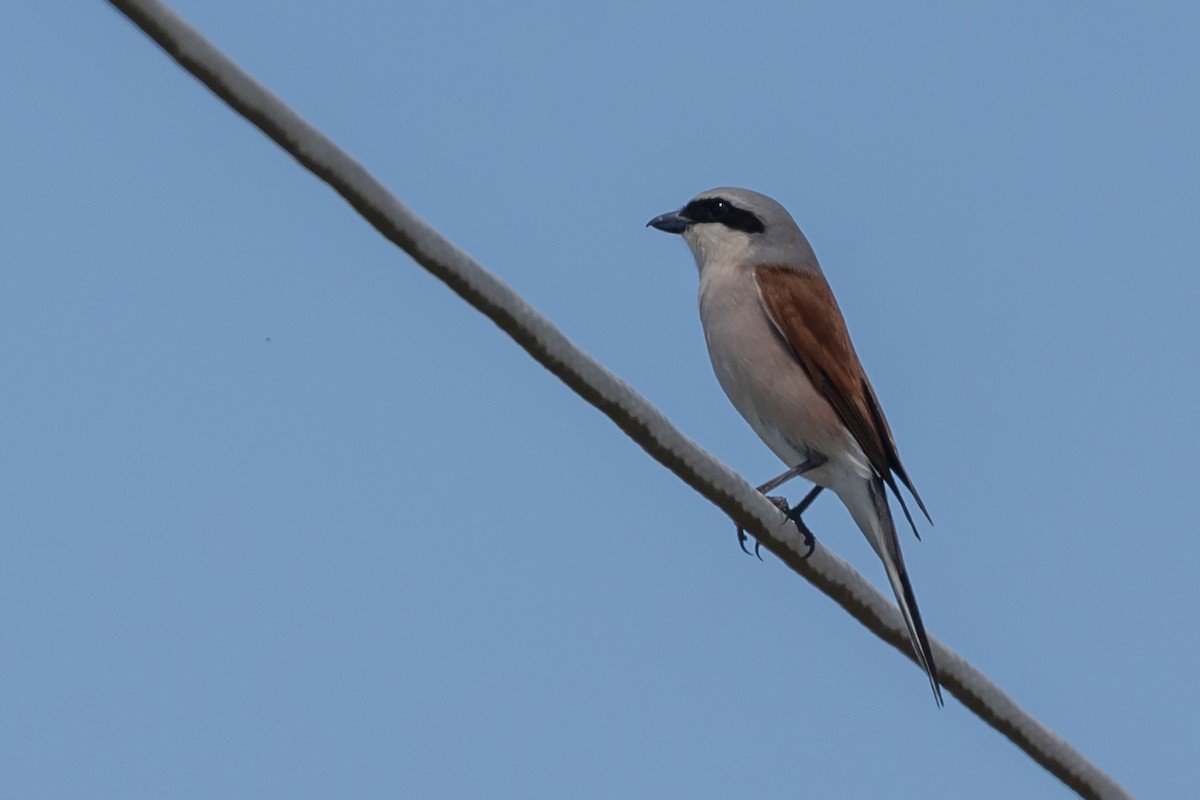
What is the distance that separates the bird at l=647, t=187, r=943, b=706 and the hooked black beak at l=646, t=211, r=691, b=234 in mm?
248

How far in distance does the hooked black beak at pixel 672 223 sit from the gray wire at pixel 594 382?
2.58 m

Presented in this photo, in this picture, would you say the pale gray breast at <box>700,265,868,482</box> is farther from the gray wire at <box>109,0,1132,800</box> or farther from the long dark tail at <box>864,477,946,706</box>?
the gray wire at <box>109,0,1132,800</box>

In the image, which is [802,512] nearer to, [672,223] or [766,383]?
[766,383]

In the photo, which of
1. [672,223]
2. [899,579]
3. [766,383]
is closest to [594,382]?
[899,579]

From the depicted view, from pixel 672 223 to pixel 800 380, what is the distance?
1.04 m

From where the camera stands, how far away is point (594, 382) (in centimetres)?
242

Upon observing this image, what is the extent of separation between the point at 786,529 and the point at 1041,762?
2.14 feet

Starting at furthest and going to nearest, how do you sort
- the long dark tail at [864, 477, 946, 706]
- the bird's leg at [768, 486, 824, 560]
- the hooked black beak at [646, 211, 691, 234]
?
the hooked black beak at [646, 211, 691, 234] → the bird's leg at [768, 486, 824, 560] → the long dark tail at [864, 477, 946, 706]

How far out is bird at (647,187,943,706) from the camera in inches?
180

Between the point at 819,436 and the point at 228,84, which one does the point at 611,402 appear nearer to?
the point at 228,84

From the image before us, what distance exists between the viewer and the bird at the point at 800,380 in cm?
457

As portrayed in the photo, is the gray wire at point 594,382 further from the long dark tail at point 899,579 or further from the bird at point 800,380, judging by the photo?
the bird at point 800,380

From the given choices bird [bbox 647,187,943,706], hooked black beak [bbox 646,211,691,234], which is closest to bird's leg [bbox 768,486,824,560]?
bird [bbox 647,187,943,706]

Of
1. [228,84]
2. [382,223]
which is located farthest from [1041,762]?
[228,84]
